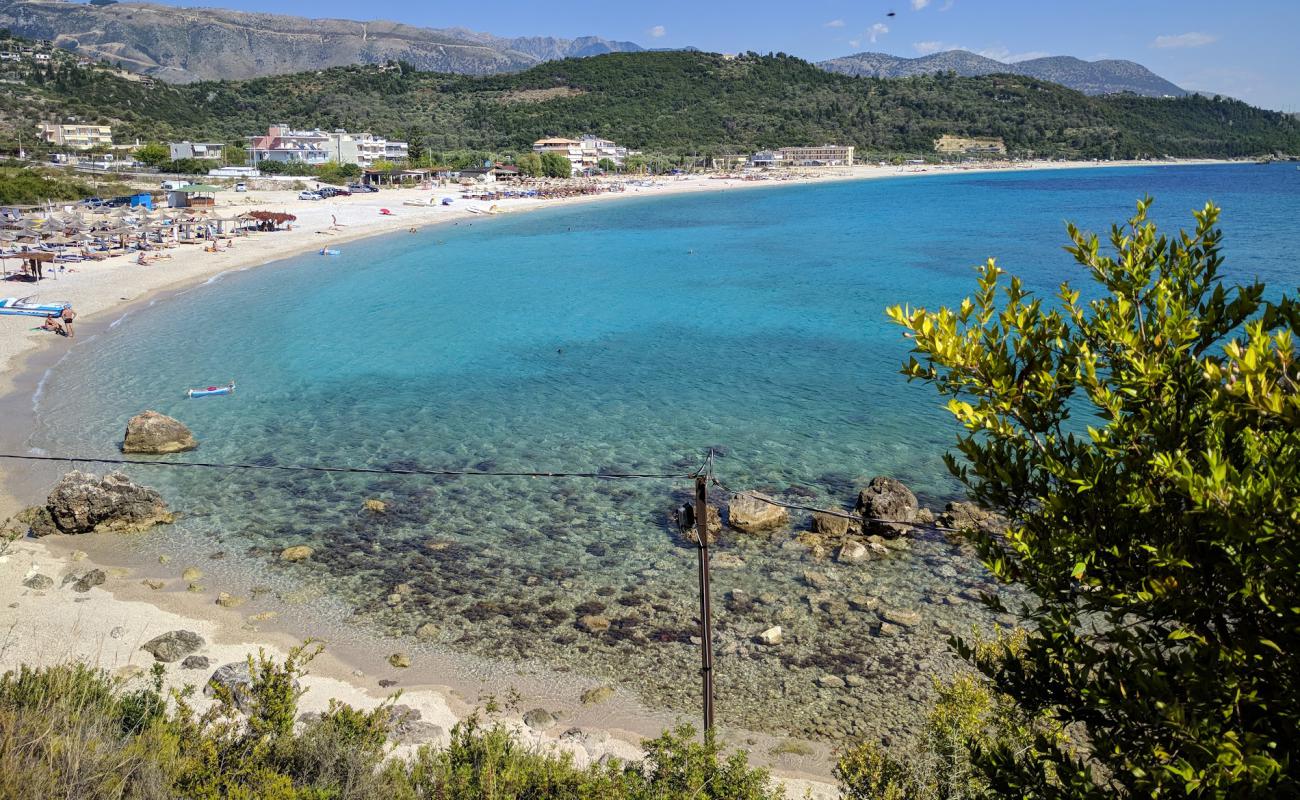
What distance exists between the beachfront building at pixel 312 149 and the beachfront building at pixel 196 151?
3.77 metres

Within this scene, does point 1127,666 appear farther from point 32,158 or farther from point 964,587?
point 32,158

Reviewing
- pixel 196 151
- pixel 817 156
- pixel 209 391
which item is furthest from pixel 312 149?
pixel 817 156

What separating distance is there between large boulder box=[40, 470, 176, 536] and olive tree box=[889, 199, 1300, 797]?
15.5 metres

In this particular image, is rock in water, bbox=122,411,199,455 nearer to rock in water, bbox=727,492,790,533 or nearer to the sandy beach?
the sandy beach

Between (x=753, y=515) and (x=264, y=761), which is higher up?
(x=264, y=761)

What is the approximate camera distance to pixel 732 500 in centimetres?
1588

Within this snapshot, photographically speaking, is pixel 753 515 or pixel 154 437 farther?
pixel 154 437

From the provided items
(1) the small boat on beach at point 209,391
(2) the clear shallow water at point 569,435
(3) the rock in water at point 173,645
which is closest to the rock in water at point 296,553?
(2) the clear shallow water at point 569,435

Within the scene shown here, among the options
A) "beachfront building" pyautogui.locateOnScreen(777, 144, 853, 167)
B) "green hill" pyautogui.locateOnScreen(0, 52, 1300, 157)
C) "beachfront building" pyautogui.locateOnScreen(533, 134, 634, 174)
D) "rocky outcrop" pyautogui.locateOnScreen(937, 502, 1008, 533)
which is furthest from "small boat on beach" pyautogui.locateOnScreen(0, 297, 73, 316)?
"beachfront building" pyautogui.locateOnScreen(777, 144, 853, 167)

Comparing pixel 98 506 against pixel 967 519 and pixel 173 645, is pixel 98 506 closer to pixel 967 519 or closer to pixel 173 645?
pixel 173 645

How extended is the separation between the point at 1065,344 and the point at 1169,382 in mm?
854

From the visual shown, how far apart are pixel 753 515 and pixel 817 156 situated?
16824cm

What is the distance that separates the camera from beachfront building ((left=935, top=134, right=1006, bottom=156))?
193 m

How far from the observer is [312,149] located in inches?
4193
